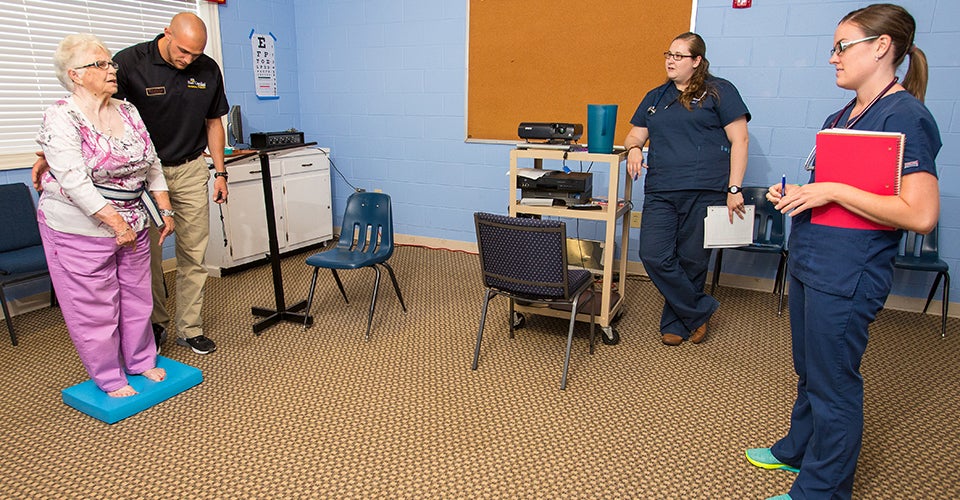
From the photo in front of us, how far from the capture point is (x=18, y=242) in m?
3.29

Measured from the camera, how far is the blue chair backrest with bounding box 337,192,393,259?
3.40 m

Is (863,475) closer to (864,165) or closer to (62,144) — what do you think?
(864,165)

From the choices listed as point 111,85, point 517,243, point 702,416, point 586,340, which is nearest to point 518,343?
point 586,340

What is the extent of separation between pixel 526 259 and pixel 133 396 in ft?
5.69

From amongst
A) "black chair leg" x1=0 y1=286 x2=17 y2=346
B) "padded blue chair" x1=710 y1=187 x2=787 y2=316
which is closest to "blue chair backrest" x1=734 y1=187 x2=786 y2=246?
A: "padded blue chair" x1=710 y1=187 x2=787 y2=316

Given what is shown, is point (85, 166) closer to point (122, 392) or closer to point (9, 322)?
point (122, 392)

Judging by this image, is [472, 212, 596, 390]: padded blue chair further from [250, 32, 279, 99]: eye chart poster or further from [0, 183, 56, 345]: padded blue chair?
[250, 32, 279, 99]: eye chart poster

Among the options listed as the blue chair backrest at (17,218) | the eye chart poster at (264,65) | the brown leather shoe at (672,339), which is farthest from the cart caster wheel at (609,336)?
the eye chart poster at (264,65)

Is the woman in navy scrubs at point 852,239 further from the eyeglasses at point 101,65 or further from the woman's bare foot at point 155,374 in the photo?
the woman's bare foot at point 155,374

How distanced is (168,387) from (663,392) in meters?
2.16

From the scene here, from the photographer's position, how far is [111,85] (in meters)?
2.26

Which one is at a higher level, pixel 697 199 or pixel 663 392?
pixel 697 199

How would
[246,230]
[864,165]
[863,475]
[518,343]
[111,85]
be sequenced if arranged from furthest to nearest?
[246,230], [518,343], [111,85], [863,475], [864,165]

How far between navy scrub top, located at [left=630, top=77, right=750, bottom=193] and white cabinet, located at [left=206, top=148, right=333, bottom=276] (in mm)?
2697
